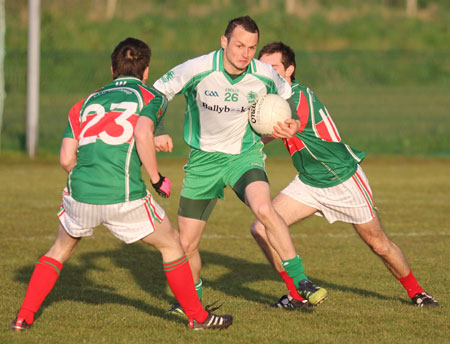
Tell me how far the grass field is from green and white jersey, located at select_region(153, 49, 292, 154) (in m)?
1.38

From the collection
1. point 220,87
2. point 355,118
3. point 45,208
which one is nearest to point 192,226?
Answer: point 220,87

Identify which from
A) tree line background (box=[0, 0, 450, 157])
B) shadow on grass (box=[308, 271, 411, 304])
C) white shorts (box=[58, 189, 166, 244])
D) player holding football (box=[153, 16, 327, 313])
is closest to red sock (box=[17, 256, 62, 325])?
white shorts (box=[58, 189, 166, 244])

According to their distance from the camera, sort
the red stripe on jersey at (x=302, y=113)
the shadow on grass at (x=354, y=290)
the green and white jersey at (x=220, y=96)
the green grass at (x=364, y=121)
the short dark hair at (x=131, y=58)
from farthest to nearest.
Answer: the green grass at (x=364, y=121) < the shadow on grass at (x=354, y=290) < the red stripe on jersey at (x=302, y=113) < the green and white jersey at (x=220, y=96) < the short dark hair at (x=131, y=58)

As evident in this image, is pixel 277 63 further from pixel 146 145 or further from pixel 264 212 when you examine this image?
pixel 146 145

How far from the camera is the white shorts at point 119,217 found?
19.0 feet

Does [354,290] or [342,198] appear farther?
[354,290]

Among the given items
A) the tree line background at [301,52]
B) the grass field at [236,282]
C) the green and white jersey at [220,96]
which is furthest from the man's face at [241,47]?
the tree line background at [301,52]

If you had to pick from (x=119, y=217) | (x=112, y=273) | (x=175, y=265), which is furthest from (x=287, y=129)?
(x=112, y=273)

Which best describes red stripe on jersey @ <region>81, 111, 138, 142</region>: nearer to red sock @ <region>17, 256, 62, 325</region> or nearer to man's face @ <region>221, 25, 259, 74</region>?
red sock @ <region>17, 256, 62, 325</region>

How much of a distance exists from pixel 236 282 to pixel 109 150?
2931 millimetres

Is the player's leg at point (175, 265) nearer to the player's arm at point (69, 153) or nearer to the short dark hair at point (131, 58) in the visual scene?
the player's arm at point (69, 153)

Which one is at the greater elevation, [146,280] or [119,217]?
[119,217]

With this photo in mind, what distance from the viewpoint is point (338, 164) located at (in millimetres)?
7270

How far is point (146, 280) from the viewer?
8297mm
